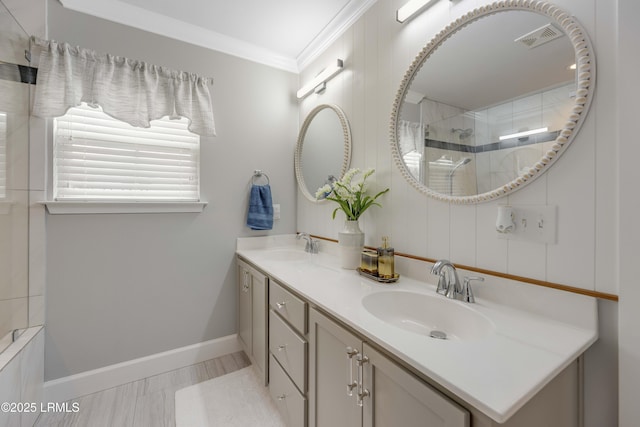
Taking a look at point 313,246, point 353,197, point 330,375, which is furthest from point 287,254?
point 330,375

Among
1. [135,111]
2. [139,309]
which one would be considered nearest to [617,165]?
[135,111]

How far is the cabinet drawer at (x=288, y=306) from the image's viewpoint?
46.4 inches

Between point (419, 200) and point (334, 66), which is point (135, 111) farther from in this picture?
point (419, 200)

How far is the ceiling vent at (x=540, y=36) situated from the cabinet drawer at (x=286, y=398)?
1.65 m

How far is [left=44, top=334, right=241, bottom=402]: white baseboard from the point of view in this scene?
5.25 feet

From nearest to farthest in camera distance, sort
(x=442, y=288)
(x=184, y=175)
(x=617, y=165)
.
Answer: (x=617, y=165)
(x=442, y=288)
(x=184, y=175)

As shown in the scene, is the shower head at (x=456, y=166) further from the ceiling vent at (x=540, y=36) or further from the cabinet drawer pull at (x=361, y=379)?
the cabinet drawer pull at (x=361, y=379)

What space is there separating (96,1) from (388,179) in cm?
210

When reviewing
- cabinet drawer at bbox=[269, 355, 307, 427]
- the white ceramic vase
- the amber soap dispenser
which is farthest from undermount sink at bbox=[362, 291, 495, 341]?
cabinet drawer at bbox=[269, 355, 307, 427]

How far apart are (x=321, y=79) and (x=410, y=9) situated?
81 cm

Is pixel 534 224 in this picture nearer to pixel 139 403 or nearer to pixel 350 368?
pixel 350 368

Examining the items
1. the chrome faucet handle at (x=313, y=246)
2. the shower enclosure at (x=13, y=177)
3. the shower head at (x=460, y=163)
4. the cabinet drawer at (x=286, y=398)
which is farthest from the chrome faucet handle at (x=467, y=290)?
the shower enclosure at (x=13, y=177)

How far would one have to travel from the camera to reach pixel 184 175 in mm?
1966

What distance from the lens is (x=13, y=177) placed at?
1414 millimetres
